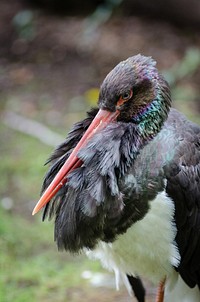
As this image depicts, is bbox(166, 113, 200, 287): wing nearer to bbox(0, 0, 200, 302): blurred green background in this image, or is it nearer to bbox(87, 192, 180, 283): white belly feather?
bbox(87, 192, 180, 283): white belly feather

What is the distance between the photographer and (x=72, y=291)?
4742 mm

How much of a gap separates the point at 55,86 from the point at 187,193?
4.75 m

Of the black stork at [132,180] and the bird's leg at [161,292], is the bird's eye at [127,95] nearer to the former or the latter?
the black stork at [132,180]

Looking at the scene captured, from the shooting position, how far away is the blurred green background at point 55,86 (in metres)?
4.89

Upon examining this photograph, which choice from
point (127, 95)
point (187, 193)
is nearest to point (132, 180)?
point (187, 193)

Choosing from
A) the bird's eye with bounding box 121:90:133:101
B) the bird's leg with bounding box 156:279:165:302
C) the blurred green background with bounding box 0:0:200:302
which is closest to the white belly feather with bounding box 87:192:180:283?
the bird's leg with bounding box 156:279:165:302

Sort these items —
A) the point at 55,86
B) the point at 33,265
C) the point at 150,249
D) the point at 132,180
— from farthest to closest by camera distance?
the point at 55,86, the point at 33,265, the point at 150,249, the point at 132,180

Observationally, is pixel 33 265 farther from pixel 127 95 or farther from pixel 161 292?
pixel 127 95

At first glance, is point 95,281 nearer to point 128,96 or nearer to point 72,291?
point 72,291

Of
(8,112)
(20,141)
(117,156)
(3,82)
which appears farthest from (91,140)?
(3,82)

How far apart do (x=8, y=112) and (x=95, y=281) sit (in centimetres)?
304

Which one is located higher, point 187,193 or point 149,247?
point 187,193

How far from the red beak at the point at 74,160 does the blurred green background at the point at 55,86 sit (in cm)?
110

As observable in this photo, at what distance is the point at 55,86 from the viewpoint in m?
8.16
